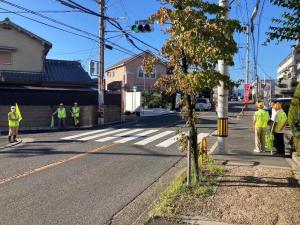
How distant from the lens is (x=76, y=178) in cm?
995

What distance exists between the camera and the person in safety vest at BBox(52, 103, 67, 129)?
26414mm

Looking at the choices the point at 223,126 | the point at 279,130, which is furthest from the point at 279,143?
the point at 223,126

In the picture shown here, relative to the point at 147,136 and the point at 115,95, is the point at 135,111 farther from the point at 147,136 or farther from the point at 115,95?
the point at 147,136

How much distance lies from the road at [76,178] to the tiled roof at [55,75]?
617 inches

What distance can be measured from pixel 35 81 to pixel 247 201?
90.3ft

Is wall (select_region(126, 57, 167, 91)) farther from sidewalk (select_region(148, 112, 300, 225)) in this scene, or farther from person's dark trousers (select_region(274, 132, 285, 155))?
sidewalk (select_region(148, 112, 300, 225))

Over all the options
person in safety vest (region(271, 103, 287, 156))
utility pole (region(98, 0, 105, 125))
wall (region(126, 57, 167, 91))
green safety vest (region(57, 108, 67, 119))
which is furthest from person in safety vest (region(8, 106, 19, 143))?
wall (region(126, 57, 167, 91))

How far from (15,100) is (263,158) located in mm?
17783

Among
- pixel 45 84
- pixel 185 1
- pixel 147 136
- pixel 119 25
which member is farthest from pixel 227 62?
pixel 45 84

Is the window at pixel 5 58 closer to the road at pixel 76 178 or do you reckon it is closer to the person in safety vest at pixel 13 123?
the person in safety vest at pixel 13 123

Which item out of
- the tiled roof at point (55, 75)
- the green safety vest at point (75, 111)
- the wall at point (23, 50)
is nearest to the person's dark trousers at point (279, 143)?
the green safety vest at point (75, 111)

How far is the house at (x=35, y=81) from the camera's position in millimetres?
26172

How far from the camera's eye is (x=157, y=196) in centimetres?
833

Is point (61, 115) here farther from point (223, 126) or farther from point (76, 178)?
point (76, 178)
